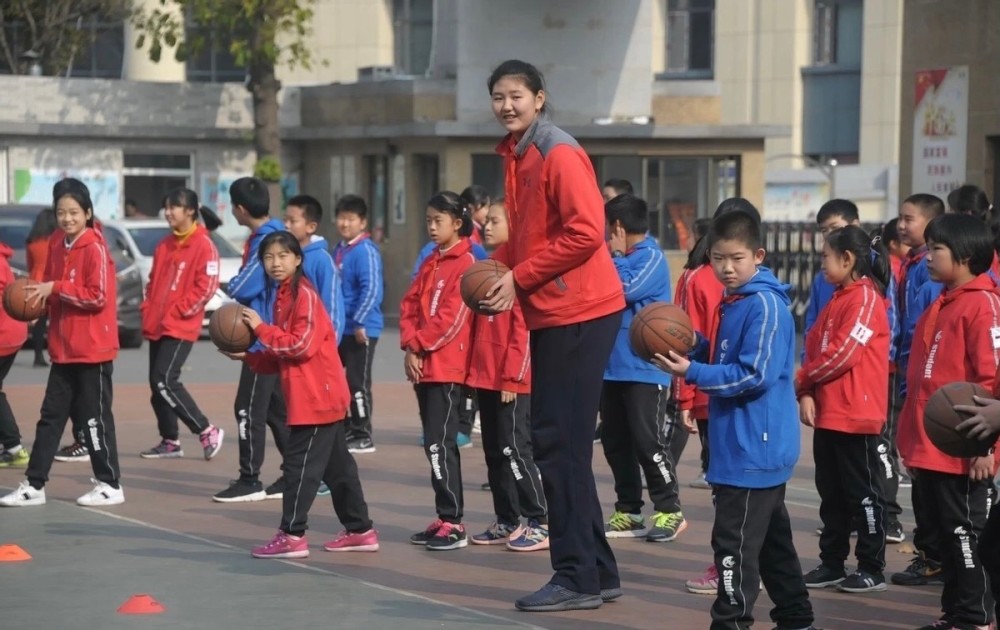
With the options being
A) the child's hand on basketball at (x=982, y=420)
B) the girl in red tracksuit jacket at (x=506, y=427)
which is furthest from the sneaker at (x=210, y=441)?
the child's hand on basketball at (x=982, y=420)

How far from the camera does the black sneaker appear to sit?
8.54 metres

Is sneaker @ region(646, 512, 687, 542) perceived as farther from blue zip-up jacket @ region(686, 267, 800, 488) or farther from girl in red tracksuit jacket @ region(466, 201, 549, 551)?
blue zip-up jacket @ region(686, 267, 800, 488)

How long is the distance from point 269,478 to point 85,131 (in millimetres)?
21576

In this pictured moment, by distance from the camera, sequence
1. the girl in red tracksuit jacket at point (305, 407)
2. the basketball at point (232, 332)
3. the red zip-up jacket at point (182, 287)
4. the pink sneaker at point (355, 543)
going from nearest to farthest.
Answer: the girl in red tracksuit jacket at point (305, 407) < the basketball at point (232, 332) < the pink sneaker at point (355, 543) < the red zip-up jacket at point (182, 287)

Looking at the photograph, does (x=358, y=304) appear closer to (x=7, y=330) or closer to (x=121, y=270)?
(x=7, y=330)

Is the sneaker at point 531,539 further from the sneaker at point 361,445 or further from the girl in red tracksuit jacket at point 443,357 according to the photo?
the sneaker at point 361,445

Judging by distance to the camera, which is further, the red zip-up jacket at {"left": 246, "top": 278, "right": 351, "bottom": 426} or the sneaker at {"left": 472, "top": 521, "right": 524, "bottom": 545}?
the sneaker at {"left": 472, "top": 521, "right": 524, "bottom": 545}

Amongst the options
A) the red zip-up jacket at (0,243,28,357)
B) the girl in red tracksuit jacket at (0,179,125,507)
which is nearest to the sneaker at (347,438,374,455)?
the red zip-up jacket at (0,243,28,357)

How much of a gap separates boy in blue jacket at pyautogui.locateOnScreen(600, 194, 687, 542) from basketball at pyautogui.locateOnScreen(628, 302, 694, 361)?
2634mm

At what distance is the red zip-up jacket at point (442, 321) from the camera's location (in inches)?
383

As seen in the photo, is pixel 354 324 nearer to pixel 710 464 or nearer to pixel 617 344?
pixel 617 344

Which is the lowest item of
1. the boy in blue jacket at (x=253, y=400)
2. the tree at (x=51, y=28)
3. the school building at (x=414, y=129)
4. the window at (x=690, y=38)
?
the boy in blue jacket at (x=253, y=400)

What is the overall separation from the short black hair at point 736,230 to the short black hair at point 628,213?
272 cm

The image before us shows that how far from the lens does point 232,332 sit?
920 centimetres
